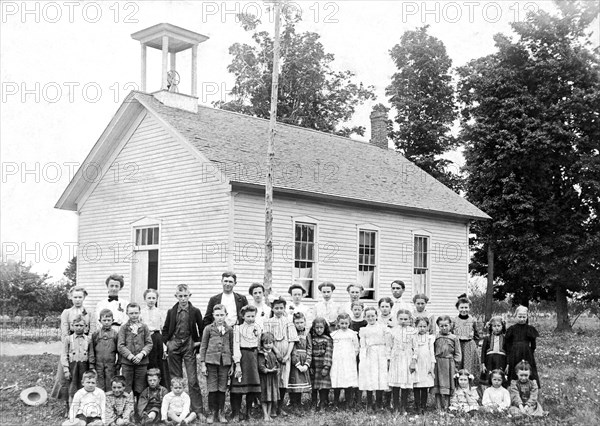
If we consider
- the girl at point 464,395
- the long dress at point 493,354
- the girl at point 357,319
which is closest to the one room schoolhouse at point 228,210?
the girl at point 357,319

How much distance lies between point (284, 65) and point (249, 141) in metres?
16.6

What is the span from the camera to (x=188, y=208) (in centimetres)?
1683

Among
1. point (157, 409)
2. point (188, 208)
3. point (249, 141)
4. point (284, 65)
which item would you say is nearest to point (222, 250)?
point (188, 208)

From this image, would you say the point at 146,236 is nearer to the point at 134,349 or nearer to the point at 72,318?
the point at 72,318

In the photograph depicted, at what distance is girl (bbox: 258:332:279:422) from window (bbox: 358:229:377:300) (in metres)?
9.51

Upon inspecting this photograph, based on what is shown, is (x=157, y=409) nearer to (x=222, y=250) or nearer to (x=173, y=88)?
(x=222, y=250)

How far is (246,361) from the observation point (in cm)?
959

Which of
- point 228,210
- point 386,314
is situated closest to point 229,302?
point 386,314

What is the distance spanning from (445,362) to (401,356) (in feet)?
2.23

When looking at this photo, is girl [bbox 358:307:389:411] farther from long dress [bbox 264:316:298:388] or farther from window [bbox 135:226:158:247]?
window [bbox 135:226:158:247]

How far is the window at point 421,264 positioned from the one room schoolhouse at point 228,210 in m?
0.04

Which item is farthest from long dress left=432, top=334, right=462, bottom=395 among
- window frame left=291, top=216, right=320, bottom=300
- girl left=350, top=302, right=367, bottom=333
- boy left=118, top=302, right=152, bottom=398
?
window frame left=291, top=216, right=320, bottom=300

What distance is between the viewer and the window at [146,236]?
1775cm

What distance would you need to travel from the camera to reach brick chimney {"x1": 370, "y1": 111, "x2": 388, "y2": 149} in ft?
86.0
